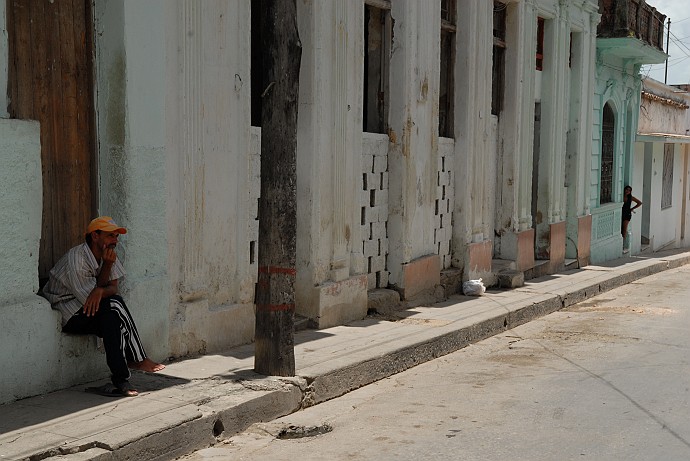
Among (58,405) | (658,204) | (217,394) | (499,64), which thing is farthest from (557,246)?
(58,405)

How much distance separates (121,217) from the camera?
6.83 meters

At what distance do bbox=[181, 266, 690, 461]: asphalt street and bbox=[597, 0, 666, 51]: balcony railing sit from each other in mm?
10271

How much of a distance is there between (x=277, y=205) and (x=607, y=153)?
15.1 meters

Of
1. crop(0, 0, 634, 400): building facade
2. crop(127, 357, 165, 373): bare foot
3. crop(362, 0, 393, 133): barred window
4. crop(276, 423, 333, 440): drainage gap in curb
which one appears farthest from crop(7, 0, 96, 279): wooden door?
crop(362, 0, 393, 133): barred window

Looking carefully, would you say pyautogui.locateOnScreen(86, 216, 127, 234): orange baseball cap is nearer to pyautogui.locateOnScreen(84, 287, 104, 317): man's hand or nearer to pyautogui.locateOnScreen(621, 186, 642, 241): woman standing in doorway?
pyautogui.locateOnScreen(84, 287, 104, 317): man's hand

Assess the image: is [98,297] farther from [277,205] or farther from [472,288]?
[472,288]

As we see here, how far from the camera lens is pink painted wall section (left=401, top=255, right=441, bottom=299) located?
10.9 m

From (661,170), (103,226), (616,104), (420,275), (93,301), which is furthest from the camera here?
(661,170)

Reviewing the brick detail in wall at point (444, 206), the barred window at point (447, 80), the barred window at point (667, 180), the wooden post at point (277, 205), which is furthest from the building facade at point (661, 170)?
the wooden post at point (277, 205)

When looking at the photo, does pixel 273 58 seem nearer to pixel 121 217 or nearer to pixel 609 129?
pixel 121 217

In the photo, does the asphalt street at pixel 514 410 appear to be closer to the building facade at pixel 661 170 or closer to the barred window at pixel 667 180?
the building facade at pixel 661 170

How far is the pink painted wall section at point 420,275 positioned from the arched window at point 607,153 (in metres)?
9.48

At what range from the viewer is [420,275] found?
1126 centimetres

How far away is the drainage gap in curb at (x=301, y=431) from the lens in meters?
6.06
